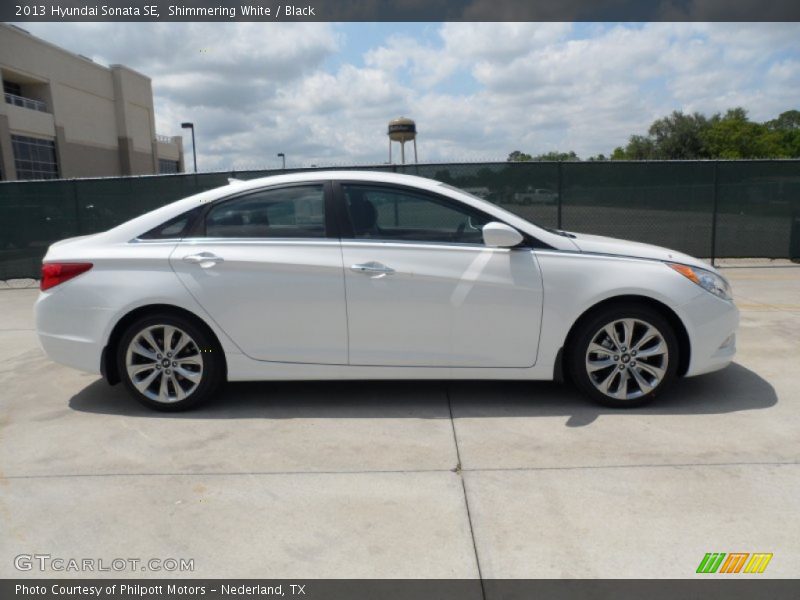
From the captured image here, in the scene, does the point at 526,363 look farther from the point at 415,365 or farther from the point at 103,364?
the point at 103,364

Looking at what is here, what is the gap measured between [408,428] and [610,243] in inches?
78.1

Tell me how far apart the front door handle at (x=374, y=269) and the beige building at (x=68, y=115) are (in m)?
37.7

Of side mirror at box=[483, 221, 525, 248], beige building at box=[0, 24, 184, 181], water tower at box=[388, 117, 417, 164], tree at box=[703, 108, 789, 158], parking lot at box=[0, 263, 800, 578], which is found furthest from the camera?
tree at box=[703, 108, 789, 158]

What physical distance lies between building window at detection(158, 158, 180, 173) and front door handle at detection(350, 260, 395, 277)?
198 feet

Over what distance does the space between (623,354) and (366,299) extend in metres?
1.77

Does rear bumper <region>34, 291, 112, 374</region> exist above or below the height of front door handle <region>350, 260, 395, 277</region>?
below

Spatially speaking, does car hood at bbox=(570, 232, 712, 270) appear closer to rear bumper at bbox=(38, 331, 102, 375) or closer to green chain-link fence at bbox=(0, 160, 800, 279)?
rear bumper at bbox=(38, 331, 102, 375)

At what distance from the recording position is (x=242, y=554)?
2.81m

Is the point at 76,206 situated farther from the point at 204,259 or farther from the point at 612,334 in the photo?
the point at 612,334

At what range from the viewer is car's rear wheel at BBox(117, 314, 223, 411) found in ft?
14.5

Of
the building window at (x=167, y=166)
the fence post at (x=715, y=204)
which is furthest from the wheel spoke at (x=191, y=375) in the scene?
the building window at (x=167, y=166)

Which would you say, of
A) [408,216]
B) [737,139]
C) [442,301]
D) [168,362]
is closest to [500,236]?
[442,301]

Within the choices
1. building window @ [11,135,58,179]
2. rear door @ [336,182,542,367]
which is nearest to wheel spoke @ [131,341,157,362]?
rear door @ [336,182,542,367]

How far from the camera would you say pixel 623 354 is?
4359 millimetres
